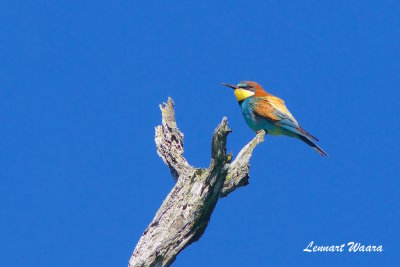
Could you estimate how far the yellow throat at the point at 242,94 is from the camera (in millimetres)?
8211

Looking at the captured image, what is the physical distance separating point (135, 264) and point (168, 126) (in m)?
1.58

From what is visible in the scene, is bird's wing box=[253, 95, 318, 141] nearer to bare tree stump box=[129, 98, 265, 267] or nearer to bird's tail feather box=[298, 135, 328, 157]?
bird's tail feather box=[298, 135, 328, 157]

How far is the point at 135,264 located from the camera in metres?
5.19

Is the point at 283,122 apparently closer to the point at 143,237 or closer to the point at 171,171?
the point at 171,171

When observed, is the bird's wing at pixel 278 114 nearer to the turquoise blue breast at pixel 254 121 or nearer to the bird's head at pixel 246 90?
the turquoise blue breast at pixel 254 121

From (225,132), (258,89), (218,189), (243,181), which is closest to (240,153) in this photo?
(243,181)

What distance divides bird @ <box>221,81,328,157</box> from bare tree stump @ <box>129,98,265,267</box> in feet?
5.88

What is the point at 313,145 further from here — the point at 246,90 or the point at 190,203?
the point at 190,203

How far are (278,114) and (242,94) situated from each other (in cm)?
70

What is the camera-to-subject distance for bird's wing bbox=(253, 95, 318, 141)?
25.1ft

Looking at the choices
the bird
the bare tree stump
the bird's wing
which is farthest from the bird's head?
the bare tree stump

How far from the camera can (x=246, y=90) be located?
8.24 meters

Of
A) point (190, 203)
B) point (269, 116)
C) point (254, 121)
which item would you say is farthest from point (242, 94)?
point (190, 203)

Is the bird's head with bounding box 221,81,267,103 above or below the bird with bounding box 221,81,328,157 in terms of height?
above
